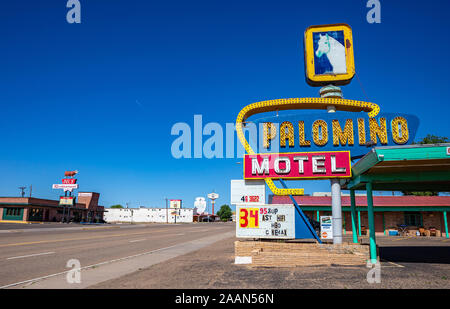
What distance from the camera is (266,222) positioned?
15508 millimetres

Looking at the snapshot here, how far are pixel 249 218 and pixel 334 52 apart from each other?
1059 cm

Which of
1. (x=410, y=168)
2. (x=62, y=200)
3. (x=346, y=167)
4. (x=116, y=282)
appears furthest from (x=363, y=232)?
(x=62, y=200)

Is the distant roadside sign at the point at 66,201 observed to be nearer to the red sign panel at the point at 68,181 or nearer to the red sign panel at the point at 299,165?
the red sign panel at the point at 68,181

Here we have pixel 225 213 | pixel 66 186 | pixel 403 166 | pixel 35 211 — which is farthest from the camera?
pixel 225 213

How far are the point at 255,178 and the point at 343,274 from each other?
7097 mm

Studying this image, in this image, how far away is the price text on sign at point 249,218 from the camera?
51.0ft

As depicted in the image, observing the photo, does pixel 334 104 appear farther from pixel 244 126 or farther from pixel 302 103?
pixel 244 126

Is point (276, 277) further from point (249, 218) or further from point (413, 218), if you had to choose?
point (413, 218)

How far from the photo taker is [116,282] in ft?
29.9

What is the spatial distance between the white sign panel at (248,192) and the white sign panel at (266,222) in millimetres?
915

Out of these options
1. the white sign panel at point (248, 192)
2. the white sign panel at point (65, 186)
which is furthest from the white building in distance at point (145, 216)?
the white sign panel at point (248, 192)

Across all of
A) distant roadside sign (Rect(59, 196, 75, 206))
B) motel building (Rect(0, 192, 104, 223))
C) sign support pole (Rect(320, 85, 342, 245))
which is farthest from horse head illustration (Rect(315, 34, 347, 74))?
distant roadside sign (Rect(59, 196, 75, 206))

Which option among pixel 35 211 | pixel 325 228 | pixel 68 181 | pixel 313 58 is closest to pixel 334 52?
pixel 313 58

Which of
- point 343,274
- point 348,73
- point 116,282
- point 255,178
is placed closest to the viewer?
point 116,282
